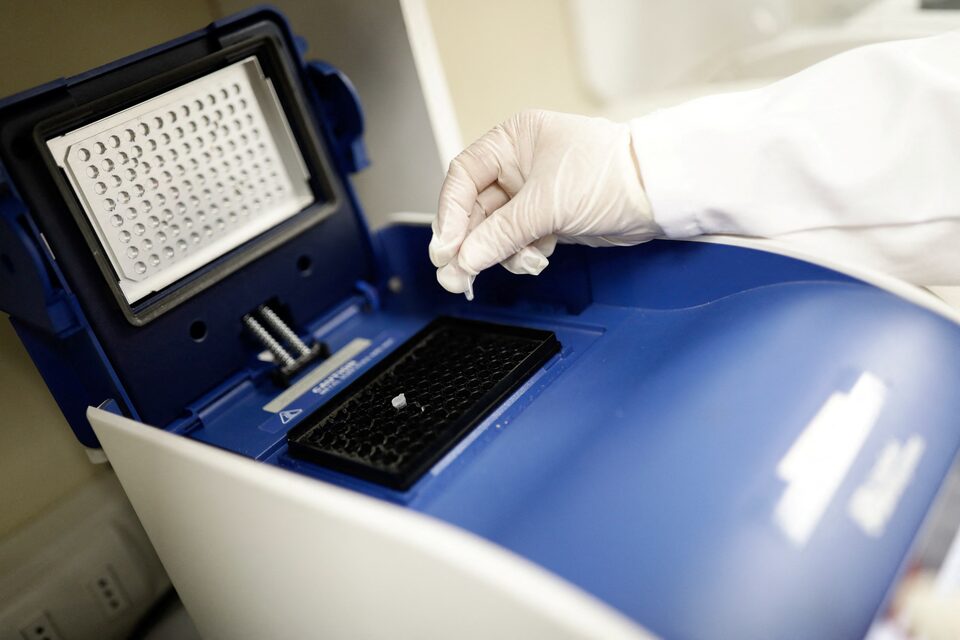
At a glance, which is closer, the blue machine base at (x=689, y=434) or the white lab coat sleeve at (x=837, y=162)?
the blue machine base at (x=689, y=434)

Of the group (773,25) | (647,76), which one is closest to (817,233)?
(647,76)

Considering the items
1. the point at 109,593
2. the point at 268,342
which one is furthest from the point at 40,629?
the point at 268,342

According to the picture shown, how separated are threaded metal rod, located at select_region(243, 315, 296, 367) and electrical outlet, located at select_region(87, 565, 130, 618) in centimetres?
34

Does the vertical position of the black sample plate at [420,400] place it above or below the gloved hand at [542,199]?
below

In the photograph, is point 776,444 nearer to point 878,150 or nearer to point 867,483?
point 867,483

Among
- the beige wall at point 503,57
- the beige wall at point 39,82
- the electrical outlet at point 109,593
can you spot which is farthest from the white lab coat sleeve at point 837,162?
the electrical outlet at point 109,593

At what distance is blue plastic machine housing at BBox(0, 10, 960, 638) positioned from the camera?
1.50ft

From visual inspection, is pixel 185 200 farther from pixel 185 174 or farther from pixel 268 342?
pixel 268 342

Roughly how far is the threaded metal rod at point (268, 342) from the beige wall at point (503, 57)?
1.57 ft

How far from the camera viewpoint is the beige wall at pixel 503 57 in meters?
1.08

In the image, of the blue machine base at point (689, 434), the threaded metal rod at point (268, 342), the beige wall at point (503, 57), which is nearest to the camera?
the blue machine base at point (689, 434)

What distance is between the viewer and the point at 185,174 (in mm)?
713

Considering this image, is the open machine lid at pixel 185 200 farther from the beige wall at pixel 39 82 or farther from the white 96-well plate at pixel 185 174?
the beige wall at pixel 39 82

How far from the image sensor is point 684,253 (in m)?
0.70
